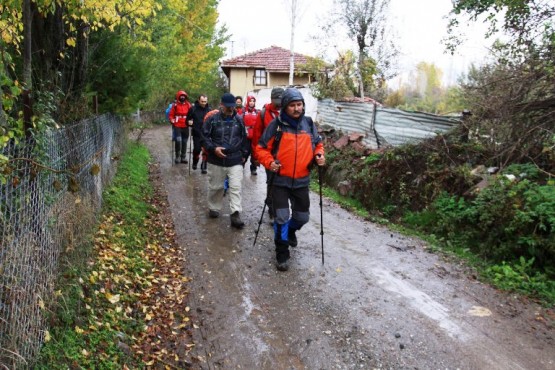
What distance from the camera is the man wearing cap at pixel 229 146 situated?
274 inches

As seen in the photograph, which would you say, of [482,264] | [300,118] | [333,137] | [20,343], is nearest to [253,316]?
[20,343]

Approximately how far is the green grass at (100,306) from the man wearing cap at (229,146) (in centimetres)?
155

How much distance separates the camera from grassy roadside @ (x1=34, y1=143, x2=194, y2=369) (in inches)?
136

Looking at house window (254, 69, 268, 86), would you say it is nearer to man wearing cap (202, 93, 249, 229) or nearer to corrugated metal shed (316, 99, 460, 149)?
corrugated metal shed (316, 99, 460, 149)

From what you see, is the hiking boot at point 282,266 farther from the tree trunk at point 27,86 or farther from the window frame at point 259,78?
the window frame at point 259,78

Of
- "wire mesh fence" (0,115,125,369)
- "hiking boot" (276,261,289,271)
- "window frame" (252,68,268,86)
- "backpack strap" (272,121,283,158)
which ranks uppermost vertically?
"window frame" (252,68,268,86)

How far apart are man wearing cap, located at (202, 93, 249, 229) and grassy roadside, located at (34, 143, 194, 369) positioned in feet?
3.98

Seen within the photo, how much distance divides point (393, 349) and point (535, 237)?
124 inches

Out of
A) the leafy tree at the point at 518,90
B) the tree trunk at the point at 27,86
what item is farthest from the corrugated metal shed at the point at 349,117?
the tree trunk at the point at 27,86

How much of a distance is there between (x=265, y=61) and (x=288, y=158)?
Answer: 1152 inches

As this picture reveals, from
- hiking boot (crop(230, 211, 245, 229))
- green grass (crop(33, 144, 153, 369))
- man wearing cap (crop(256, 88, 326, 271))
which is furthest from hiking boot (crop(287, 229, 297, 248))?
green grass (crop(33, 144, 153, 369))

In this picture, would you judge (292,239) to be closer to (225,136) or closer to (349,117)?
(225,136)

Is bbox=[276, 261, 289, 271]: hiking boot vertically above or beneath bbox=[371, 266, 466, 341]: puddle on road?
above

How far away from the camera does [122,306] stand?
14.3ft
